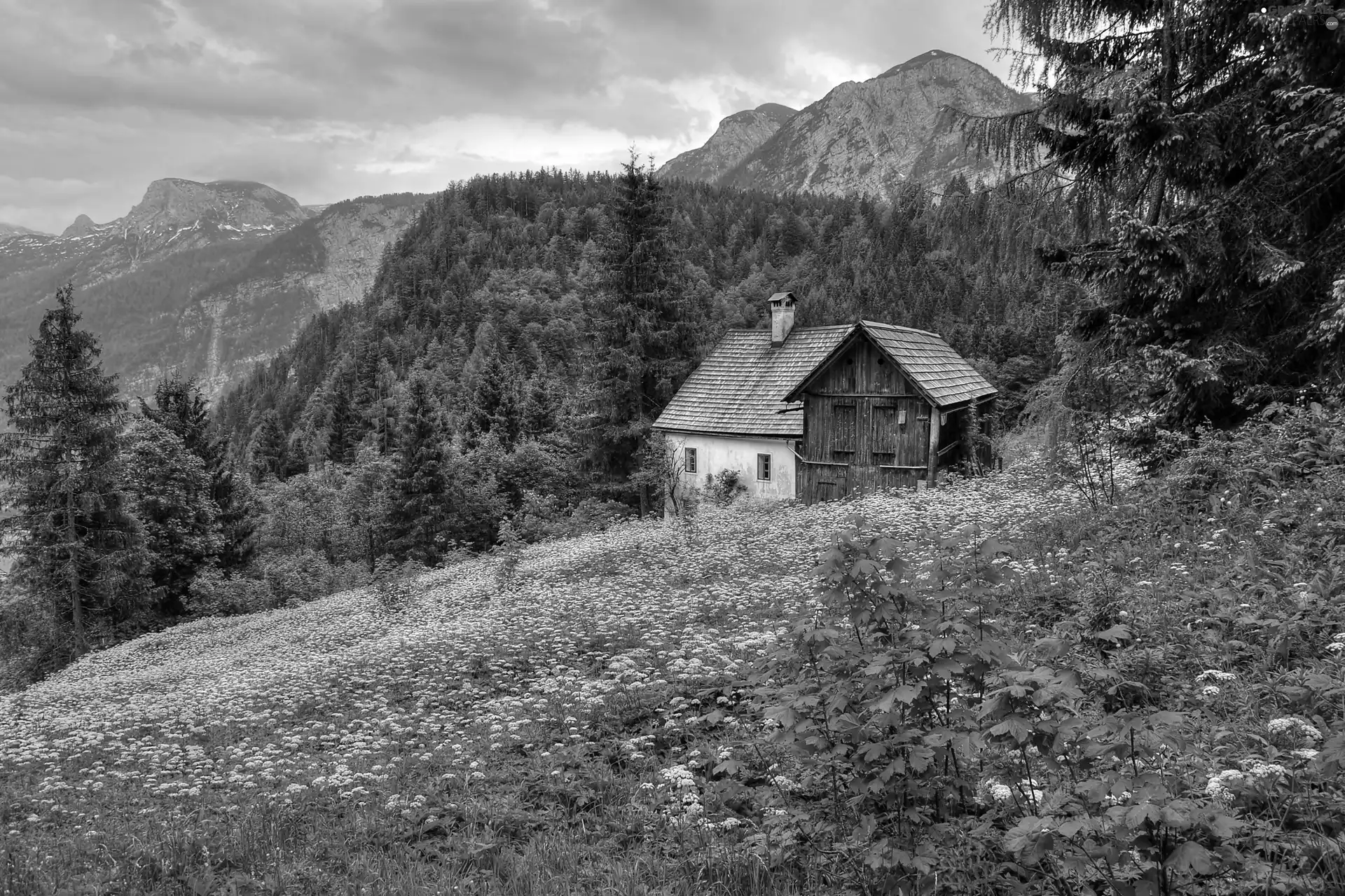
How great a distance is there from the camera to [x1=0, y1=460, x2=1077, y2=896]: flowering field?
4555 millimetres

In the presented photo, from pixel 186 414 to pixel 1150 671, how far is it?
143ft

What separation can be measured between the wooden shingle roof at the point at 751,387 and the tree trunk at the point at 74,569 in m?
22.1

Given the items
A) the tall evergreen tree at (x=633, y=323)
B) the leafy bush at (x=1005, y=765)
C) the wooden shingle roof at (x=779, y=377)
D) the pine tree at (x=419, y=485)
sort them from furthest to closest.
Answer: the pine tree at (x=419, y=485)
the tall evergreen tree at (x=633, y=323)
the wooden shingle roof at (x=779, y=377)
the leafy bush at (x=1005, y=765)

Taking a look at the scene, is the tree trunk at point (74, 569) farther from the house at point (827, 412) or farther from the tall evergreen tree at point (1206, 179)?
the tall evergreen tree at point (1206, 179)

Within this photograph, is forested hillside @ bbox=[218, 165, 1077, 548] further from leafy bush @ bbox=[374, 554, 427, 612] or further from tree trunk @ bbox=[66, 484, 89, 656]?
tree trunk @ bbox=[66, 484, 89, 656]

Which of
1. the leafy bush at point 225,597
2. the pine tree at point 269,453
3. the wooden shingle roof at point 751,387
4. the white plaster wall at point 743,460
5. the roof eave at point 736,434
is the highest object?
the wooden shingle roof at point 751,387

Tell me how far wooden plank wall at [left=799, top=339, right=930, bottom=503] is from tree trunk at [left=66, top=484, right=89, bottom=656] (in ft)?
88.1

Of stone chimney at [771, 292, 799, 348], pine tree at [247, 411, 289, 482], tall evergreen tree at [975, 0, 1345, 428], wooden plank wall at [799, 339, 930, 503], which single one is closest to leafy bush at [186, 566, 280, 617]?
wooden plank wall at [799, 339, 930, 503]

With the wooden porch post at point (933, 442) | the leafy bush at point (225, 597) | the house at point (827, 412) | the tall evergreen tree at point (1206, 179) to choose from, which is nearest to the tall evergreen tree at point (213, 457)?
the leafy bush at point (225, 597)

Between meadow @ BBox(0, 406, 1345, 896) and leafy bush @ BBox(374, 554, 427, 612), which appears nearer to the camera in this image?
meadow @ BBox(0, 406, 1345, 896)

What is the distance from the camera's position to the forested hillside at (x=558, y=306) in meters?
33.6

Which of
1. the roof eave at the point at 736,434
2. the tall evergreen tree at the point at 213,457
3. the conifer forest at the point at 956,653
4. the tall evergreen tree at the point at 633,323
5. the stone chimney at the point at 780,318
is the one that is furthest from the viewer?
the tall evergreen tree at the point at 213,457

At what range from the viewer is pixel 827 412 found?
26.2 m

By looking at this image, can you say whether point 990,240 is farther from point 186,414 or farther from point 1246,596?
point 186,414
